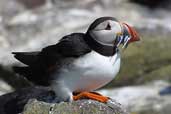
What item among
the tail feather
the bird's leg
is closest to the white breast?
the bird's leg

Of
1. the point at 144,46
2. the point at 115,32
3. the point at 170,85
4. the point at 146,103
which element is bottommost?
the point at 115,32

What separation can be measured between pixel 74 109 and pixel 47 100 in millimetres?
368

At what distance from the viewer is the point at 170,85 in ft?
41.7

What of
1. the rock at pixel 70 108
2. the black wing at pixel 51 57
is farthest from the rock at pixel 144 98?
the rock at pixel 70 108

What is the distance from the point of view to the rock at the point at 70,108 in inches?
237

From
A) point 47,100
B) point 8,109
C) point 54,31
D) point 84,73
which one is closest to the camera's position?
point 84,73

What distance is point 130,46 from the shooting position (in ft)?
49.4

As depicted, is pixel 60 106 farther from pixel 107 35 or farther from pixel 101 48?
pixel 107 35

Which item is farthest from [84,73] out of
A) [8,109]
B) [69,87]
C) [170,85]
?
[170,85]

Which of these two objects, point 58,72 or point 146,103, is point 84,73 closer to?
point 58,72

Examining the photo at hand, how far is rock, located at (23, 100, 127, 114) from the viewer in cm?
601

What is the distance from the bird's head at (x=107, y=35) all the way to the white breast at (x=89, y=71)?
0.07 meters

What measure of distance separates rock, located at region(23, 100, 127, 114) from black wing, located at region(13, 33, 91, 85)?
0.76ft

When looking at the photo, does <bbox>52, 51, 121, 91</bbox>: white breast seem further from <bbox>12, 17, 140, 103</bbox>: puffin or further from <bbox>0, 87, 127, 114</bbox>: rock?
<bbox>0, 87, 127, 114</bbox>: rock
